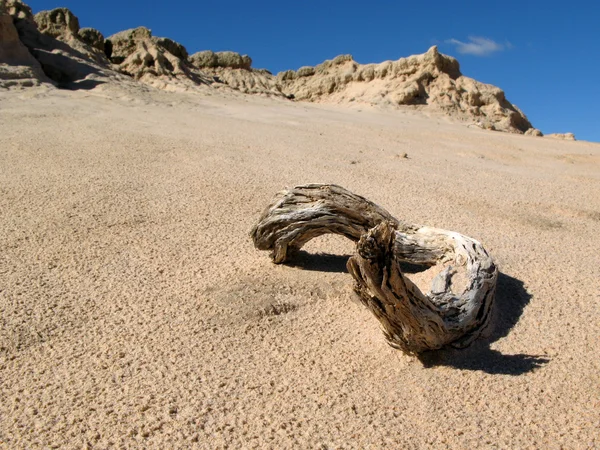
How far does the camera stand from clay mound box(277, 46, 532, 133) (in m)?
16.1

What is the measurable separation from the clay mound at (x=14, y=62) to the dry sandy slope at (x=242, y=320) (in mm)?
4403

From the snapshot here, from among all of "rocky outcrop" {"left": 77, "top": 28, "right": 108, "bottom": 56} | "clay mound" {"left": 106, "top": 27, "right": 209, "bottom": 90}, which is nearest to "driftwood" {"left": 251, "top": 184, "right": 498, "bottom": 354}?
"clay mound" {"left": 106, "top": 27, "right": 209, "bottom": 90}

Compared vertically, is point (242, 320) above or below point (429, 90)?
below

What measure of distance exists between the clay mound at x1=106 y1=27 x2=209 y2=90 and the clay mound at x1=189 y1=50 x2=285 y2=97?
1648 mm

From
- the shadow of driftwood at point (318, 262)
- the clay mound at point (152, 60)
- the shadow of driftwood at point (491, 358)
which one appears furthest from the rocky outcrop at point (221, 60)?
the shadow of driftwood at point (491, 358)

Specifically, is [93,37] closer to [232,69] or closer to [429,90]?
[232,69]

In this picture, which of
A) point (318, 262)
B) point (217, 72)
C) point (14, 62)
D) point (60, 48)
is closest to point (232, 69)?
point (217, 72)

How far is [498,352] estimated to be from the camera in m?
3.06

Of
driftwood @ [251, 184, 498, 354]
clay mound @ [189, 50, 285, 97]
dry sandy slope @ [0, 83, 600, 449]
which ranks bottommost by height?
dry sandy slope @ [0, 83, 600, 449]

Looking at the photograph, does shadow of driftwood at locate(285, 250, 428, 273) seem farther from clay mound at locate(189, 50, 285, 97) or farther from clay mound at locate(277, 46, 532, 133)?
clay mound at locate(189, 50, 285, 97)

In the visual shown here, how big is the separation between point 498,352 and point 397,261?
2.95 feet

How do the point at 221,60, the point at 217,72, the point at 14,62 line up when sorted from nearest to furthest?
the point at 14,62, the point at 217,72, the point at 221,60

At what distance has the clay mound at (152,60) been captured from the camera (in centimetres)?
1477

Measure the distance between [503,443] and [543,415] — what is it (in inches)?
12.0
